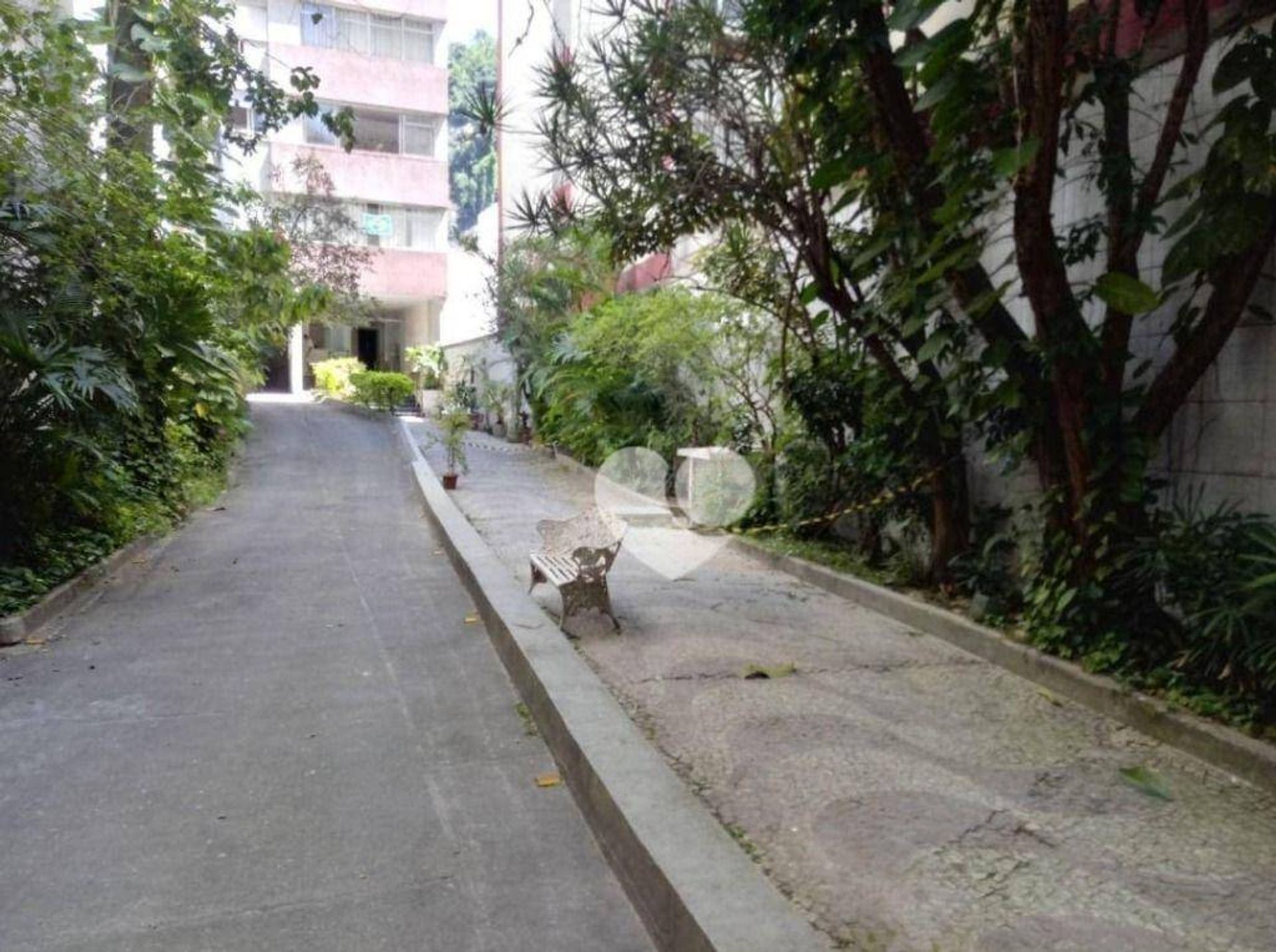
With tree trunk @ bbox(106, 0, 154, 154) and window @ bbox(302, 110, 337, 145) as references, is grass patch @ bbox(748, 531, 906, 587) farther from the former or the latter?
window @ bbox(302, 110, 337, 145)

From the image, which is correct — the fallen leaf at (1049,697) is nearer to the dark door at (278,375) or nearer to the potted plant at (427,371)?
the potted plant at (427,371)

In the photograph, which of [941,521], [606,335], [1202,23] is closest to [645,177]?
[941,521]

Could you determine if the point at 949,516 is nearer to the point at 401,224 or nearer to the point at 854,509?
the point at 854,509

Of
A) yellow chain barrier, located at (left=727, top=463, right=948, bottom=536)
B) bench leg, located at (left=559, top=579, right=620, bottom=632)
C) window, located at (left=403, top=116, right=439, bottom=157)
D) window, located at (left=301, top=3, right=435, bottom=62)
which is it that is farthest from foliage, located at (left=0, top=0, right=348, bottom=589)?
window, located at (left=403, top=116, right=439, bottom=157)

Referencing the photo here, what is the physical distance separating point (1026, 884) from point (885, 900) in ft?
1.62

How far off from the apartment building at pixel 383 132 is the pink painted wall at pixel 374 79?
0.03 metres

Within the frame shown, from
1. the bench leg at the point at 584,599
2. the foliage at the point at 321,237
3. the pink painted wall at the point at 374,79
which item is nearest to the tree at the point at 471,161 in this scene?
the pink painted wall at the point at 374,79

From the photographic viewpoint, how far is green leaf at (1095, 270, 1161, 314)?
461 cm

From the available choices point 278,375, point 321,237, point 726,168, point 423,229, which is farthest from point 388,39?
point 726,168

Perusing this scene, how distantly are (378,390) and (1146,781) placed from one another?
79.6 ft

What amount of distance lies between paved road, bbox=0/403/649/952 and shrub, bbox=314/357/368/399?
21407mm

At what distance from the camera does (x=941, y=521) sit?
23.0 ft

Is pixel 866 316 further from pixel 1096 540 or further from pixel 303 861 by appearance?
pixel 303 861

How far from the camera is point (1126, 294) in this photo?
4.67m
